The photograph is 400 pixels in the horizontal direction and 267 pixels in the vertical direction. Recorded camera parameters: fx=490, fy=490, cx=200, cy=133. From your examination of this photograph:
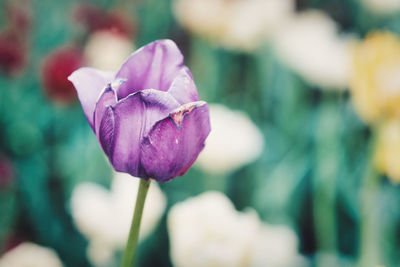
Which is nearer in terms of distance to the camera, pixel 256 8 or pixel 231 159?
pixel 231 159

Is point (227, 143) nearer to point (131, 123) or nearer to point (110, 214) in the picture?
point (110, 214)

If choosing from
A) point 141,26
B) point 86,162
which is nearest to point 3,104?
point 86,162

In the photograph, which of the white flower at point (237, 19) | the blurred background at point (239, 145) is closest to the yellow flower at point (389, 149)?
the blurred background at point (239, 145)

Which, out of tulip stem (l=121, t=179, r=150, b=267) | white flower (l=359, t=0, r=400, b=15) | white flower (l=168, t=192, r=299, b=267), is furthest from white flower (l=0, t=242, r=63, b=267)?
white flower (l=359, t=0, r=400, b=15)

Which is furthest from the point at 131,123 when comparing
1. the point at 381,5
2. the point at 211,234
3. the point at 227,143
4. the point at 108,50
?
the point at 381,5

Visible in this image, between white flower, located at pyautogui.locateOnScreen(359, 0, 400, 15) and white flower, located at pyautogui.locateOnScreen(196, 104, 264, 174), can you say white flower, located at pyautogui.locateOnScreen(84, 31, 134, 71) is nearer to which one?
white flower, located at pyautogui.locateOnScreen(196, 104, 264, 174)

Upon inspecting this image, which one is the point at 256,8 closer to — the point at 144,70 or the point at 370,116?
the point at 370,116
